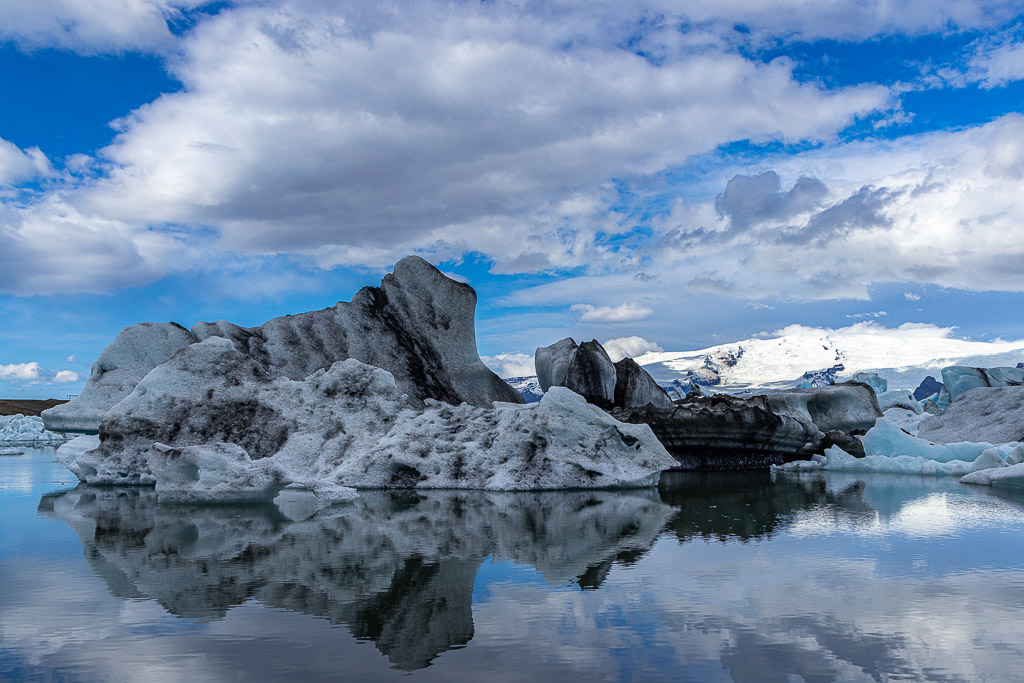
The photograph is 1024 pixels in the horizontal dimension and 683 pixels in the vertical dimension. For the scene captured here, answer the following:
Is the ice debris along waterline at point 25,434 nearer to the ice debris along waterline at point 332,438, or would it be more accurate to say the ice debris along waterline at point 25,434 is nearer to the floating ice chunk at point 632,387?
the ice debris along waterline at point 332,438

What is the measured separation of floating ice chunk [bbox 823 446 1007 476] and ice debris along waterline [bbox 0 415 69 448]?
31.7 metres

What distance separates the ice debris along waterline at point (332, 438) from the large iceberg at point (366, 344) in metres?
A: 4.34

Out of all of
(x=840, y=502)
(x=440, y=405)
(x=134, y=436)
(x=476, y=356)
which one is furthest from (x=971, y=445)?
(x=134, y=436)

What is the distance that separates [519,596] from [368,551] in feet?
6.52

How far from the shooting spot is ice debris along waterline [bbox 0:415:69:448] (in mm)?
34412

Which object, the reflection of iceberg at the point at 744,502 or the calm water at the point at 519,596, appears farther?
the reflection of iceberg at the point at 744,502

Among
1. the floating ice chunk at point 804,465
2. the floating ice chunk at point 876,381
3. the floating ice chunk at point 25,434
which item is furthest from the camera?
the floating ice chunk at point 876,381

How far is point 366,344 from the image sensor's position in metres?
21.7

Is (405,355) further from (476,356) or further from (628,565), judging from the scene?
(628,565)

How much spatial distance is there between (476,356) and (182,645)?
65.4ft

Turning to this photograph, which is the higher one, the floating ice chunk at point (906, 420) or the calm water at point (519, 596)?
the floating ice chunk at point (906, 420)

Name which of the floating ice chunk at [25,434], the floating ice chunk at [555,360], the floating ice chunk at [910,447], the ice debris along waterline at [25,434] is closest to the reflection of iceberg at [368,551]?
the floating ice chunk at [910,447]

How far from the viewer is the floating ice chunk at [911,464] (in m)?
14.7

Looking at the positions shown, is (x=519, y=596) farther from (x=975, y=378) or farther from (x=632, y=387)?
(x=975, y=378)
